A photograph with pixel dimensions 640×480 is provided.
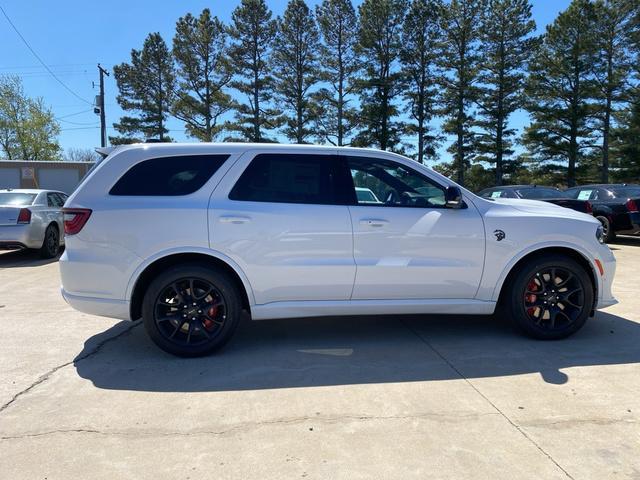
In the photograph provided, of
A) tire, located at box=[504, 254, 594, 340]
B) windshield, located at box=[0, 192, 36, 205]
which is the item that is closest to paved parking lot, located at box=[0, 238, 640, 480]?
tire, located at box=[504, 254, 594, 340]

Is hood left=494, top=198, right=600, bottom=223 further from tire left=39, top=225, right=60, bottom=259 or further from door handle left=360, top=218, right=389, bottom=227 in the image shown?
tire left=39, top=225, right=60, bottom=259

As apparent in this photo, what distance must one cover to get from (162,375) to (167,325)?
18.8 inches

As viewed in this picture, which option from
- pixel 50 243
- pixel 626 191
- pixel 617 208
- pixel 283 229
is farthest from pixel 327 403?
pixel 626 191

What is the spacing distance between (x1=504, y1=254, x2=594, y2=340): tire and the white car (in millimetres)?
13

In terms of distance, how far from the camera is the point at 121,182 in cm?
431

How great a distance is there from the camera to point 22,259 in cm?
1072

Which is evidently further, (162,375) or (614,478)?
(162,375)

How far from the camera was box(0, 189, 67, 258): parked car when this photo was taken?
9.78 metres

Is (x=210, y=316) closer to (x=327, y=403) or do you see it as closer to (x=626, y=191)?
(x=327, y=403)

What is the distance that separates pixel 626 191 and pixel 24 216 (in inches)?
535

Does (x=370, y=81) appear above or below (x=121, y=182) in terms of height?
above

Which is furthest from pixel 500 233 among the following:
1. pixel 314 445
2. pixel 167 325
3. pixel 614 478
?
pixel 167 325

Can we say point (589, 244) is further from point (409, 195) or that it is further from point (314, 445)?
point (314, 445)

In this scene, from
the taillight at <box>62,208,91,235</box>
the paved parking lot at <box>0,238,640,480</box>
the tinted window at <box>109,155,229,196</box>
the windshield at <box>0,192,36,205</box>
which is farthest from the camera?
the windshield at <box>0,192,36,205</box>
